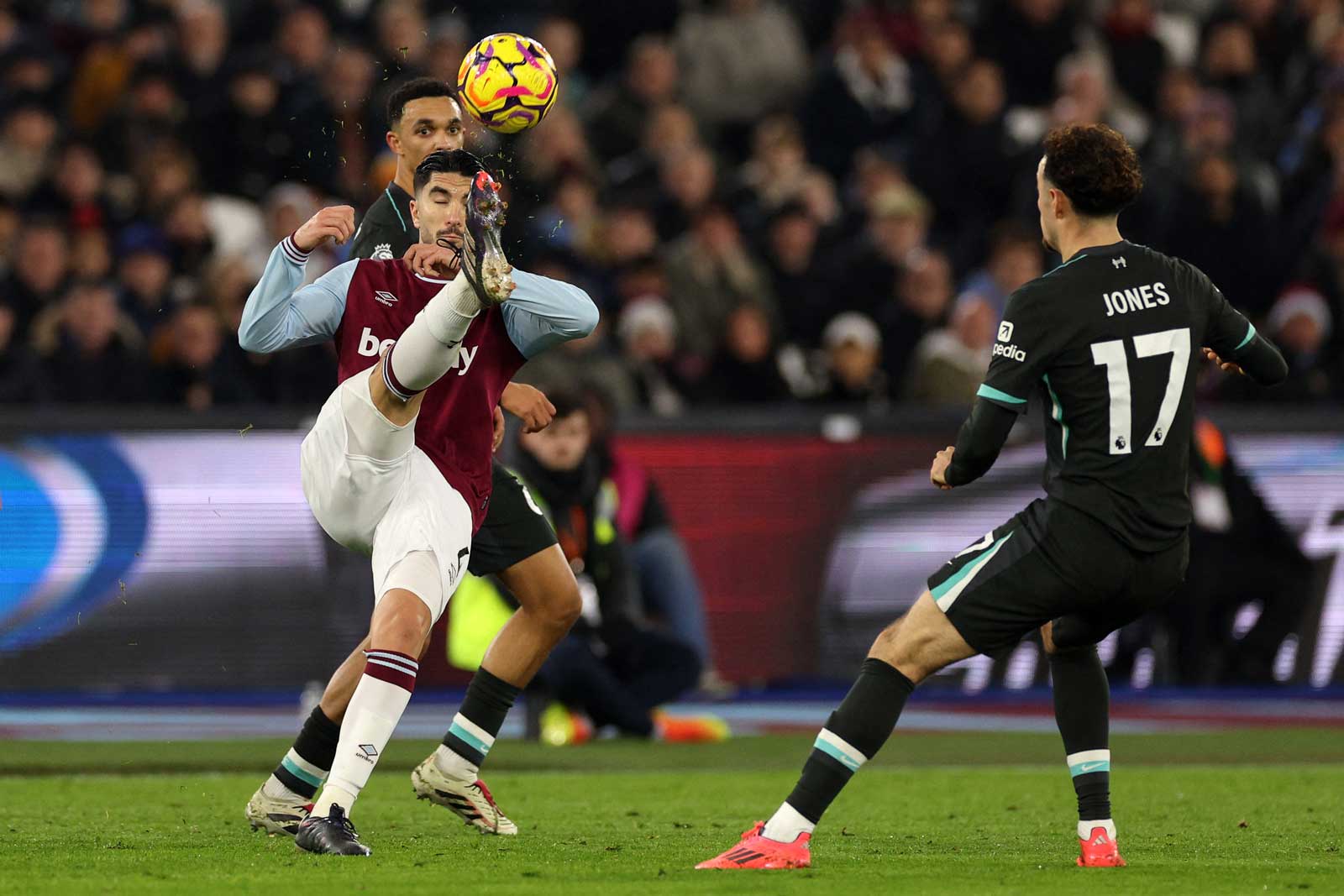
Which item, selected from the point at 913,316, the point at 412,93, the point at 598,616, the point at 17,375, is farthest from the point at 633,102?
the point at 412,93

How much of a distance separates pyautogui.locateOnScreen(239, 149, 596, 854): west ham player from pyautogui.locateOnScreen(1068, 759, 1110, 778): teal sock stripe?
191cm

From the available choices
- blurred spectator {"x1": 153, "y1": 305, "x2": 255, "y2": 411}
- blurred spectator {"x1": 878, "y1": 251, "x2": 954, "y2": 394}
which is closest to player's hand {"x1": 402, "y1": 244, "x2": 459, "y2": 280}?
blurred spectator {"x1": 153, "y1": 305, "x2": 255, "y2": 411}

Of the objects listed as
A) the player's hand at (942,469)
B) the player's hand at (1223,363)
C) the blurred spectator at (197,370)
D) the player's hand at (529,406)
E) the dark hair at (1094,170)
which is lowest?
the blurred spectator at (197,370)

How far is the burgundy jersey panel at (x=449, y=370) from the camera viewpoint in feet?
21.1

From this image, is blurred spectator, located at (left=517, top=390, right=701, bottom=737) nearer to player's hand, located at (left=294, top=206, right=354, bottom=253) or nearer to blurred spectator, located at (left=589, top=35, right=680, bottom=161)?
player's hand, located at (left=294, top=206, right=354, bottom=253)

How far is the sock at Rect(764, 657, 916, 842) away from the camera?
5.71 m

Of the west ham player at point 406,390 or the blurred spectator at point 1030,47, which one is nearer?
the west ham player at point 406,390

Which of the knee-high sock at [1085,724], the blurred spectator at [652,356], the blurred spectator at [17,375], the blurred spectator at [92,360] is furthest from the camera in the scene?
the blurred spectator at [652,356]

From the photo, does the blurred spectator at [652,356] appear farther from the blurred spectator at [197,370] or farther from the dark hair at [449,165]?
the dark hair at [449,165]

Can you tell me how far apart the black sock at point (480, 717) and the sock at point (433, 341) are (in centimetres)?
138

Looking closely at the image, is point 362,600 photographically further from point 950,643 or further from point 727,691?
point 950,643

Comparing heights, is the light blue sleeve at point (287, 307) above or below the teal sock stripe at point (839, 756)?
above

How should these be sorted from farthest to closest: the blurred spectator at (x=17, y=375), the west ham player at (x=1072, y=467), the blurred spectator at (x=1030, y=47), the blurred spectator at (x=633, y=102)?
the blurred spectator at (x=1030, y=47), the blurred spectator at (x=633, y=102), the blurred spectator at (x=17, y=375), the west ham player at (x=1072, y=467)

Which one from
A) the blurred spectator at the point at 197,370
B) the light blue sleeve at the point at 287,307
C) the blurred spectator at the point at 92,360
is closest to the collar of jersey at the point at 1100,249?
the light blue sleeve at the point at 287,307
